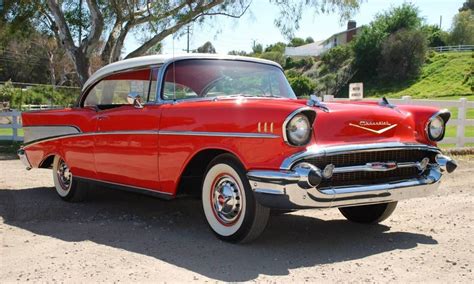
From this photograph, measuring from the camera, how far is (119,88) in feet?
20.6

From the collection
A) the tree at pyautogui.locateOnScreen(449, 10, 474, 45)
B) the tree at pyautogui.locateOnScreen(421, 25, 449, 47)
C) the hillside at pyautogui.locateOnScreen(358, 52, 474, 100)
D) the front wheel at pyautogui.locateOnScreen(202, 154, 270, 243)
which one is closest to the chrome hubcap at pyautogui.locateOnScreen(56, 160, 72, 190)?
the front wheel at pyautogui.locateOnScreen(202, 154, 270, 243)

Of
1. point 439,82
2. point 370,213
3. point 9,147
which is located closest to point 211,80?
point 370,213

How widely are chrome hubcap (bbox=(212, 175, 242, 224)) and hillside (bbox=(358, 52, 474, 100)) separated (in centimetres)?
4474

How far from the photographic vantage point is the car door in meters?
5.30

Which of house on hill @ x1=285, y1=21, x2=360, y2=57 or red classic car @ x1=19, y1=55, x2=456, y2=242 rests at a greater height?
house on hill @ x1=285, y1=21, x2=360, y2=57

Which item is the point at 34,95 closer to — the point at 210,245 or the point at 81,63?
the point at 81,63

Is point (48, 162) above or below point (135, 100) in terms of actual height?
below

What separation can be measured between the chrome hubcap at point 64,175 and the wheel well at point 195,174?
2.22 meters

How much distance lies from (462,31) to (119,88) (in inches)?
3080

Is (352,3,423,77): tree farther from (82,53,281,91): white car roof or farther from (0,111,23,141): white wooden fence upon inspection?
(82,53,281,91): white car roof

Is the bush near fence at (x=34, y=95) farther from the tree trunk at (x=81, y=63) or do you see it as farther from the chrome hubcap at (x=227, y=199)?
the chrome hubcap at (x=227, y=199)

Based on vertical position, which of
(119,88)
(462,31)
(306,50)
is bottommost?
(119,88)

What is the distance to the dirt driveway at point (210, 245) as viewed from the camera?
392cm

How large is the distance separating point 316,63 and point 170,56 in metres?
74.0
